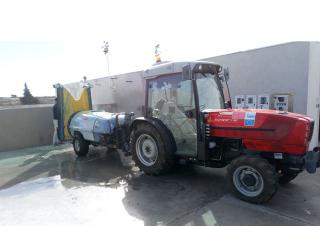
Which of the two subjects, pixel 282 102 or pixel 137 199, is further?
pixel 282 102

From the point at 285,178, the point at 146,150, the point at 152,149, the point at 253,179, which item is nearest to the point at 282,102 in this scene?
the point at 285,178

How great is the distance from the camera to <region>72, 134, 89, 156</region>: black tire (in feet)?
22.5

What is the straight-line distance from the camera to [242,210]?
347cm

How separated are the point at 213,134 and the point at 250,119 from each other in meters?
0.64

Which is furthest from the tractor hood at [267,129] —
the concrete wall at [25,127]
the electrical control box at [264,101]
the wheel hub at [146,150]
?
the concrete wall at [25,127]

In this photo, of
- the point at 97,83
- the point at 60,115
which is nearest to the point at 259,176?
the point at 60,115

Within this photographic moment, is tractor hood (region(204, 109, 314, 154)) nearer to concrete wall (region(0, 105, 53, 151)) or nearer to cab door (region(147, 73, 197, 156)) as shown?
cab door (region(147, 73, 197, 156))

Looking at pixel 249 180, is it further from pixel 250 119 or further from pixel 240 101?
pixel 240 101

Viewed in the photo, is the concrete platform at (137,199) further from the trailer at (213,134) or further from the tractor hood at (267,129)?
the tractor hood at (267,129)

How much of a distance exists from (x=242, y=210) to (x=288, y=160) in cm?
94

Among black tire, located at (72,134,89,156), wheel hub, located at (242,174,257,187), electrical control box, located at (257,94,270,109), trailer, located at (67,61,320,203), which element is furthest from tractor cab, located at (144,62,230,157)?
black tire, located at (72,134,89,156)

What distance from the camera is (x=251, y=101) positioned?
6.20m

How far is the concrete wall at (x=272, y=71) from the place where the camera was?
214 inches

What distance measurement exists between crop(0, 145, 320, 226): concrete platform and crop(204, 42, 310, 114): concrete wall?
74.7 inches
